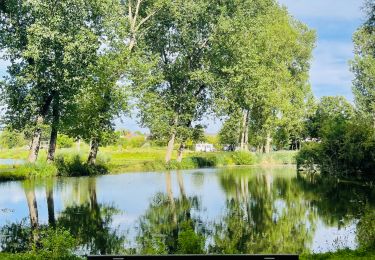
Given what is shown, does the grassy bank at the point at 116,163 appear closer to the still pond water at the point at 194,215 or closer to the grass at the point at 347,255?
the still pond water at the point at 194,215

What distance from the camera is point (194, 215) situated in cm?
2236

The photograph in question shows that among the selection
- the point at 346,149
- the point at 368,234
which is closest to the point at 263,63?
→ the point at 346,149

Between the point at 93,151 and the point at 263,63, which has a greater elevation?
the point at 263,63

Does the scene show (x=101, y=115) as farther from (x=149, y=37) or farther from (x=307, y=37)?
(x=307, y=37)

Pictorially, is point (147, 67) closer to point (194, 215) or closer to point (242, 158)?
point (242, 158)

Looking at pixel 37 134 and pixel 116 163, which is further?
pixel 116 163

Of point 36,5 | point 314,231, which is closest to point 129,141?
point 36,5

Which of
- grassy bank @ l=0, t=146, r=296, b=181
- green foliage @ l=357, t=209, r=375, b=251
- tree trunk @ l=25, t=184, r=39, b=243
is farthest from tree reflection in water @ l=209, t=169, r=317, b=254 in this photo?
grassy bank @ l=0, t=146, r=296, b=181

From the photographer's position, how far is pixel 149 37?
6016 cm

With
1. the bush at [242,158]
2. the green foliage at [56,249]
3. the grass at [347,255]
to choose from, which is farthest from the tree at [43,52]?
the bush at [242,158]

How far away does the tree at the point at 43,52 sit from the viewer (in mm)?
40031

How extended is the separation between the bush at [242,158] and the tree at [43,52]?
34.2 meters

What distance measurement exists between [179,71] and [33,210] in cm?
3903

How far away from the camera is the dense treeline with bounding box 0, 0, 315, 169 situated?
41344 millimetres
